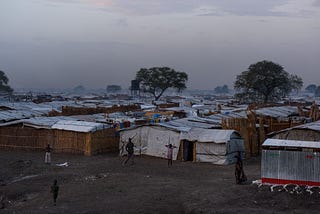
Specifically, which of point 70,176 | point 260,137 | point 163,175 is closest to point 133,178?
point 163,175

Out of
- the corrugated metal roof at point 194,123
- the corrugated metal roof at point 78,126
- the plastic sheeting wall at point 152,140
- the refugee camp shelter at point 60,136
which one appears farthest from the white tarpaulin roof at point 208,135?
the refugee camp shelter at point 60,136

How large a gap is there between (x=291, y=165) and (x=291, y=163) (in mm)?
59

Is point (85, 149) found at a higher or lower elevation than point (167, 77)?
lower

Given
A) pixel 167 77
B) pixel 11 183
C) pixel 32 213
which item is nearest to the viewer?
pixel 32 213

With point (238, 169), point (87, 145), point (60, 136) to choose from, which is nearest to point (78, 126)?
point (87, 145)

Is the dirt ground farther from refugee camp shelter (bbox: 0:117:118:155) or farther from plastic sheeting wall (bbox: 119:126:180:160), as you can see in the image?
refugee camp shelter (bbox: 0:117:118:155)

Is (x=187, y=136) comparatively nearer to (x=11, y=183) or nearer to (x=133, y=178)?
(x=133, y=178)

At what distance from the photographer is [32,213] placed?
A: 37.9 feet

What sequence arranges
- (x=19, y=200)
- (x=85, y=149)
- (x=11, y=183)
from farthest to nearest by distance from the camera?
(x=85, y=149), (x=11, y=183), (x=19, y=200)

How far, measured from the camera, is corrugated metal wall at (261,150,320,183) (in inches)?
497

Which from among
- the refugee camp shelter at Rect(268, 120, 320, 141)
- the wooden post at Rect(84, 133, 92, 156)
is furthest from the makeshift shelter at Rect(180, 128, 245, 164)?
the wooden post at Rect(84, 133, 92, 156)

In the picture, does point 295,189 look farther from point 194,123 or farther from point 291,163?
point 194,123

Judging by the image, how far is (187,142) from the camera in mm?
21094

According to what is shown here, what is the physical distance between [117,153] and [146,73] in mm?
55051
